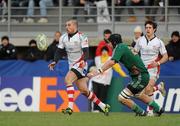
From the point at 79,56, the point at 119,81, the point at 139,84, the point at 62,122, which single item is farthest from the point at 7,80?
the point at 62,122

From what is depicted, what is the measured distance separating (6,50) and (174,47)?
597 centimetres

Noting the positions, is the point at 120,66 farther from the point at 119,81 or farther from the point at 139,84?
the point at 139,84

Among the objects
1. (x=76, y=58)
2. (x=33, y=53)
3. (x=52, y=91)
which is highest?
(x=76, y=58)

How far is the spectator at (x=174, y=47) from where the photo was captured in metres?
25.8

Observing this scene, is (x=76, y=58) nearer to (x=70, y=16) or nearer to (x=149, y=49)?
(x=149, y=49)

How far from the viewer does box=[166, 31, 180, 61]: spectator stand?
2580 centimetres

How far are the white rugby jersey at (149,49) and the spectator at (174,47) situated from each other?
533 cm

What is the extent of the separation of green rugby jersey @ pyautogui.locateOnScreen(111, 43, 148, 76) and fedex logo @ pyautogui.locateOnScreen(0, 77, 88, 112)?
6659mm

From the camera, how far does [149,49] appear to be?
66.7 feet

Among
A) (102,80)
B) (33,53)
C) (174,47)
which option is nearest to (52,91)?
(102,80)

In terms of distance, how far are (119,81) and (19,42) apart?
6.51 m

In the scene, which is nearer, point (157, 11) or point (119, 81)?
point (119, 81)

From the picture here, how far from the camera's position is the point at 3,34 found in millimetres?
30094

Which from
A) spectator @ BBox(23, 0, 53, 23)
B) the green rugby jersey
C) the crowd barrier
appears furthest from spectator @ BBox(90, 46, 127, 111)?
the green rugby jersey
